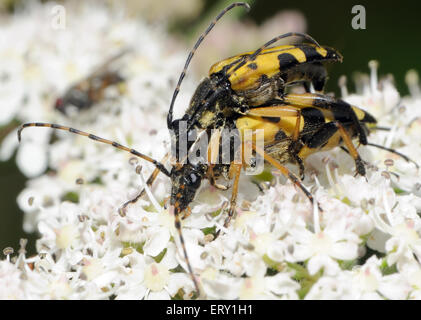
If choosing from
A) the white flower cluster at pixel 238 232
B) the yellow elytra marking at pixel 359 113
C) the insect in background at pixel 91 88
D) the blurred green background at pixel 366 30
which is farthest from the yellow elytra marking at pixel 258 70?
the blurred green background at pixel 366 30

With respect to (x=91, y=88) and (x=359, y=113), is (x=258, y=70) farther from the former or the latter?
(x=91, y=88)

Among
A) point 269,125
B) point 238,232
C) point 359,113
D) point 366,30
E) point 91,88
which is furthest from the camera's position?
point 366,30

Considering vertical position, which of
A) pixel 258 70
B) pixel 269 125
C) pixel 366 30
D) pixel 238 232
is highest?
pixel 366 30

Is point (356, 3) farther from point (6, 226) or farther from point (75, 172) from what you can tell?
point (6, 226)

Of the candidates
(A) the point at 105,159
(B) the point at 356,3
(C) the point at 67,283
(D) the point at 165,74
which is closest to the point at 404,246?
(C) the point at 67,283

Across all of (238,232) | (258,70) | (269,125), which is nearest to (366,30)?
(258,70)

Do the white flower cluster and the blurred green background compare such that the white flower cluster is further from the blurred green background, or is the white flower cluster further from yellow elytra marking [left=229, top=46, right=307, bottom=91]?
the blurred green background

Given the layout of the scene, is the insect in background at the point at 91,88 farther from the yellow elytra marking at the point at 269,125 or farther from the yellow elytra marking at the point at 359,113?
the yellow elytra marking at the point at 359,113
